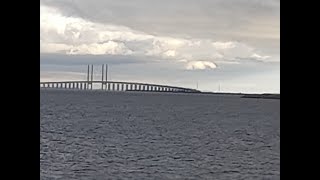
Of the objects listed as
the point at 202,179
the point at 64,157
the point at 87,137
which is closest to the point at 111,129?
the point at 87,137

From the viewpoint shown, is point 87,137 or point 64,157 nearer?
point 64,157

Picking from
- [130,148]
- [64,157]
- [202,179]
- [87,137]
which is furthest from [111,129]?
[202,179]
